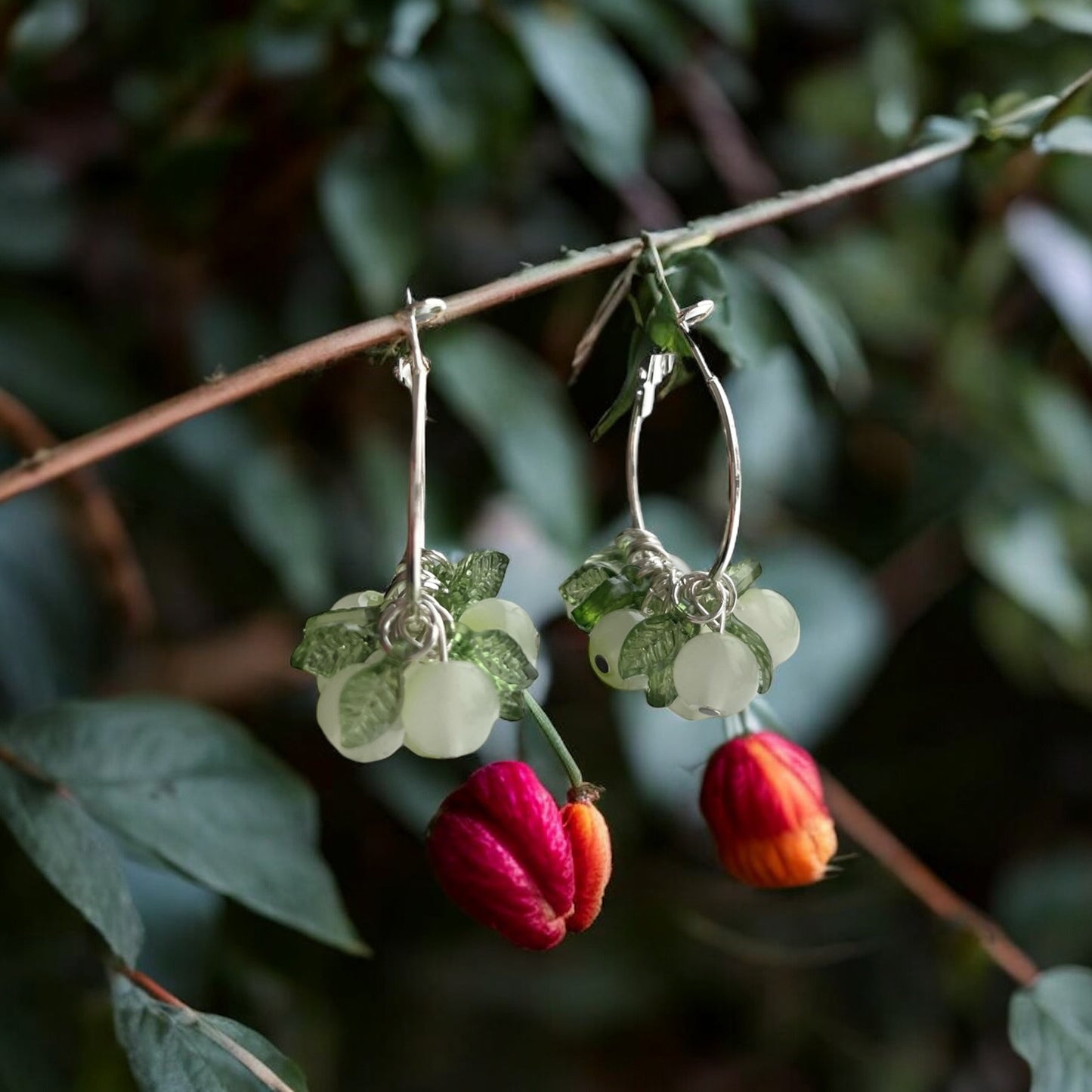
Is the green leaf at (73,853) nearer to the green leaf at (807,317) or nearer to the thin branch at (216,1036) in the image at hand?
the thin branch at (216,1036)

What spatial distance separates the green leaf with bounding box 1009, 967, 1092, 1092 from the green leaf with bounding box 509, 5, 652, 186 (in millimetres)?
426

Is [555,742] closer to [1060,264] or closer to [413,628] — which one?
[413,628]

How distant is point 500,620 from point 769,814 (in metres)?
0.09

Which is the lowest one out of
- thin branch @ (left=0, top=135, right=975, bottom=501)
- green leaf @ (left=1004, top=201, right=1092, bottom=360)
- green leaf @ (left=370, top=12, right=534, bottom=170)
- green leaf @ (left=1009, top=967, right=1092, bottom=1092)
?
green leaf @ (left=1009, top=967, right=1092, bottom=1092)

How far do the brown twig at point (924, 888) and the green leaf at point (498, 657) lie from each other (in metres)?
0.26

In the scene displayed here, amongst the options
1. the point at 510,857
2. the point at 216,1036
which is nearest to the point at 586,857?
the point at 510,857

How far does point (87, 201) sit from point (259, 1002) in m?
0.53

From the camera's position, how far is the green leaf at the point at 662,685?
326mm

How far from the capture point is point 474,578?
33 cm

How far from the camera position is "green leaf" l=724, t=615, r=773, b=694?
33 cm

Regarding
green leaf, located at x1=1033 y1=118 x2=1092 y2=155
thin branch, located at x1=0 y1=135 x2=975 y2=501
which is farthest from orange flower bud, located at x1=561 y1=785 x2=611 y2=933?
green leaf, located at x1=1033 y1=118 x2=1092 y2=155

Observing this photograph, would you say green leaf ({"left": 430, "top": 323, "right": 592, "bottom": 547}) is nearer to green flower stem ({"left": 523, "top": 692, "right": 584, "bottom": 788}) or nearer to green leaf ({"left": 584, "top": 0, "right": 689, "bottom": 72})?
green leaf ({"left": 584, "top": 0, "right": 689, "bottom": 72})

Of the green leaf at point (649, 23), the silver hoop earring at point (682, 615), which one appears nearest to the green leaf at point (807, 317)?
the silver hoop earring at point (682, 615)

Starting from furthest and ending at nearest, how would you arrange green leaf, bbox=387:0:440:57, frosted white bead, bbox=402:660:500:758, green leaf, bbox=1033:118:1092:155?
green leaf, bbox=387:0:440:57
green leaf, bbox=1033:118:1092:155
frosted white bead, bbox=402:660:500:758
